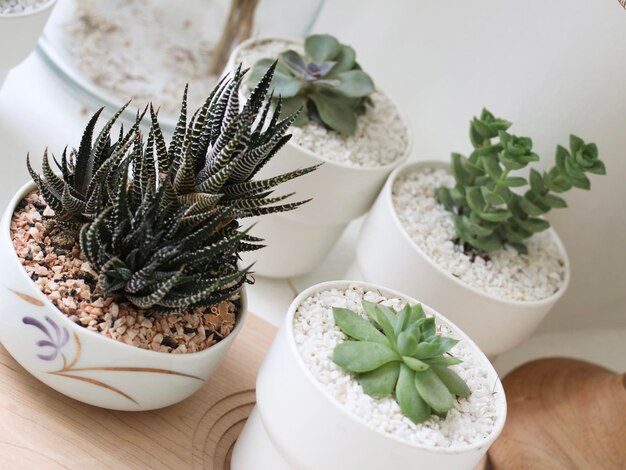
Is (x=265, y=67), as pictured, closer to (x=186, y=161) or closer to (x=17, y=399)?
(x=186, y=161)

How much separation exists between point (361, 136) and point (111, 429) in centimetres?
46

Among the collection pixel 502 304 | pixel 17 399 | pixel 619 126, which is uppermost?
pixel 619 126

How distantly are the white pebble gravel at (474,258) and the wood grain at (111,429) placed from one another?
0.89 ft

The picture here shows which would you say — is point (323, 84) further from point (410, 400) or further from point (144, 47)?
point (410, 400)

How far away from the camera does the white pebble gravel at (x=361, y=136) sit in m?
0.94

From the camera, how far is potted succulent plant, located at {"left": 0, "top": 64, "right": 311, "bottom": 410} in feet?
2.16

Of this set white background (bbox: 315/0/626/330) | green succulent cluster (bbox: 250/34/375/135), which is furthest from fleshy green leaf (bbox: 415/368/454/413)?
white background (bbox: 315/0/626/330)

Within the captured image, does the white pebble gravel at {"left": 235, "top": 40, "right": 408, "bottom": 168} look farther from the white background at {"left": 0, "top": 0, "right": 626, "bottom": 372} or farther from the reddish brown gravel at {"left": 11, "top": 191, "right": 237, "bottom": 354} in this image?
the reddish brown gravel at {"left": 11, "top": 191, "right": 237, "bottom": 354}

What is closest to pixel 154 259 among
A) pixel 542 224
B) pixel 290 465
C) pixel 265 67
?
Result: pixel 290 465

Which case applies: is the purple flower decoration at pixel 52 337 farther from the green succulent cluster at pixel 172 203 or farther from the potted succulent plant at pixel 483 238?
the potted succulent plant at pixel 483 238

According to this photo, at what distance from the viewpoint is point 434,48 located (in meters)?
1.17

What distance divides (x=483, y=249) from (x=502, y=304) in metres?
0.07

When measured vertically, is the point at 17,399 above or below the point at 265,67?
below

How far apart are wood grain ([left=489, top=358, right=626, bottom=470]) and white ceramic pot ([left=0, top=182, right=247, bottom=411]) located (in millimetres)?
393
